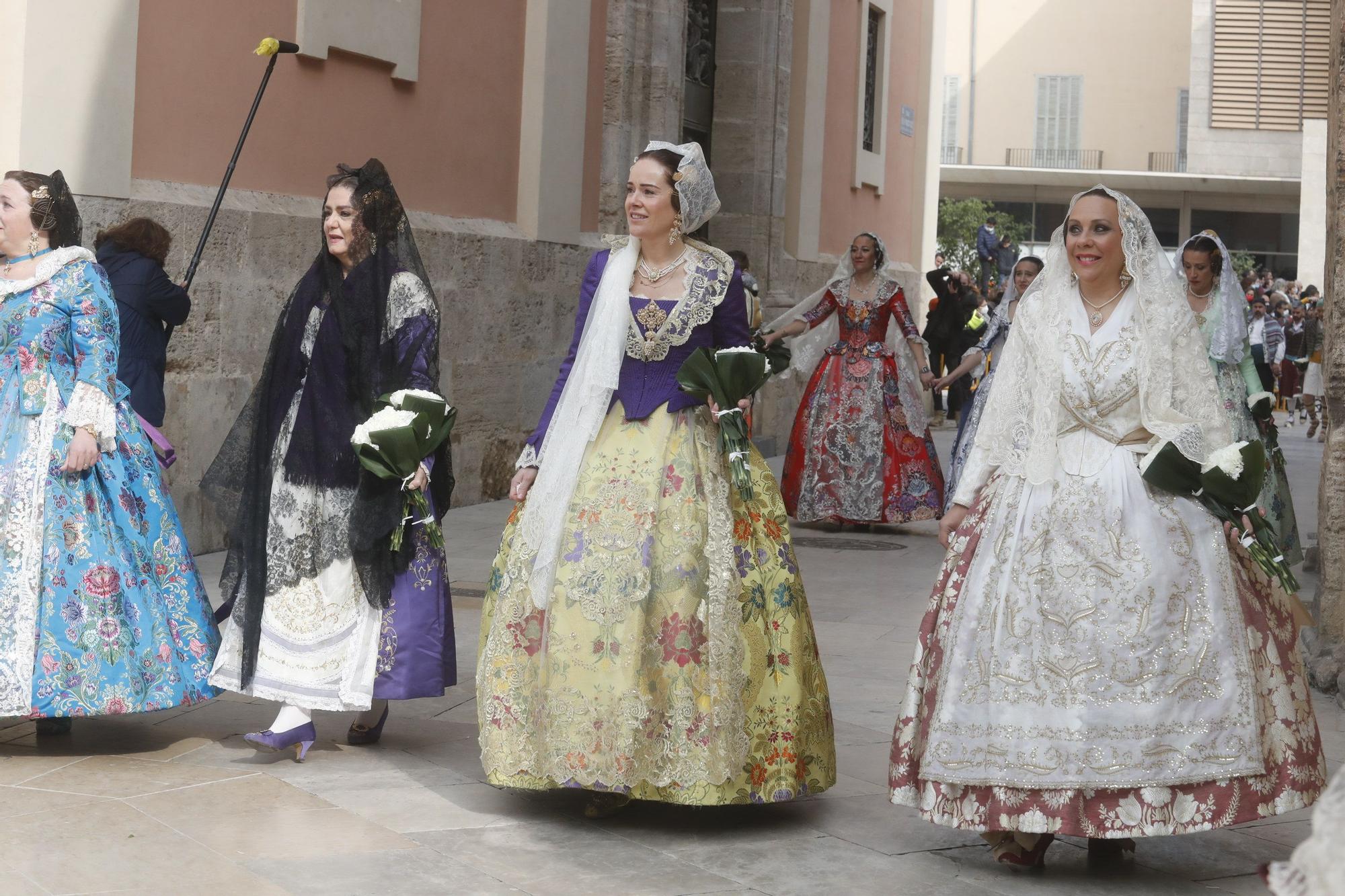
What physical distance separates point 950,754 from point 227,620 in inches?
91.7

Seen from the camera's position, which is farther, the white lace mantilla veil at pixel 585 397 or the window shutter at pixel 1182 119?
the window shutter at pixel 1182 119

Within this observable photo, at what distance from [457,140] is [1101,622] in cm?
764

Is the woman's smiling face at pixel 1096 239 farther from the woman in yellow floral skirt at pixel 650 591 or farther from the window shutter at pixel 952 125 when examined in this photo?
the window shutter at pixel 952 125

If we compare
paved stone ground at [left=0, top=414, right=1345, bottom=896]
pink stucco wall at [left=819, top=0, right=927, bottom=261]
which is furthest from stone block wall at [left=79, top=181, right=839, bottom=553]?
pink stucco wall at [left=819, top=0, right=927, bottom=261]

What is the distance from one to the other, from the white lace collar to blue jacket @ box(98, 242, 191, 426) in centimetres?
207

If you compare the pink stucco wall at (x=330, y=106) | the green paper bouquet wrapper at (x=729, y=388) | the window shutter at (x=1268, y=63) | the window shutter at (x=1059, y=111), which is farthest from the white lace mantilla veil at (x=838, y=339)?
the window shutter at (x=1059, y=111)

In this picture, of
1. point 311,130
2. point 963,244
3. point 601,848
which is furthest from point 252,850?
point 963,244

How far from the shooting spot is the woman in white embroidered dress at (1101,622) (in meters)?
4.11

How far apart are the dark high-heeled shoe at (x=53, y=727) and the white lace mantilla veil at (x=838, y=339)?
252 inches

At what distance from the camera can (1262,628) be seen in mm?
4273

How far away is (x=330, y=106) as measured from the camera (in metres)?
9.77

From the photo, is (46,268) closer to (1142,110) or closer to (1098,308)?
(1098,308)

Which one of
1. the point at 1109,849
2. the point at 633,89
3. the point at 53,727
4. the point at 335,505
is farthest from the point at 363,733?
the point at 633,89

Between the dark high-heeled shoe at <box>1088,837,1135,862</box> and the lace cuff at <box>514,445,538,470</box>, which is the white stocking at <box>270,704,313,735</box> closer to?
the lace cuff at <box>514,445,538,470</box>
